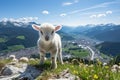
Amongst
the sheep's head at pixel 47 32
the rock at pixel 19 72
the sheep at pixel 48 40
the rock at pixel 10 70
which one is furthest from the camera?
the sheep at pixel 48 40

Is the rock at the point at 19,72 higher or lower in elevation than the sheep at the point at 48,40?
lower

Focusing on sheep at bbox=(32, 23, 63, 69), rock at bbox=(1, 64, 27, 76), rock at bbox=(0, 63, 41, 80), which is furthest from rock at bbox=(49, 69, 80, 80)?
rock at bbox=(1, 64, 27, 76)

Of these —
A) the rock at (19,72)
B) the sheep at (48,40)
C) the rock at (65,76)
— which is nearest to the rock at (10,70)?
the rock at (19,72)

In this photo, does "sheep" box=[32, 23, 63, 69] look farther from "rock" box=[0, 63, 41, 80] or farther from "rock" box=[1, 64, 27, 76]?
"rock" box=[1, 64, 27, 76]

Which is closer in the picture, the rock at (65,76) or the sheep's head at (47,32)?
the rock at (65,76)

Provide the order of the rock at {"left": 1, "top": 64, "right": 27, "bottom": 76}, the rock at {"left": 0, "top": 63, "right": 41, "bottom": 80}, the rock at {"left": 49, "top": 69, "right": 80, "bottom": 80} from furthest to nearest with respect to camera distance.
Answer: the rock at {"left": 1, "top": 64, "right": 27, "bottom": 76} < the rock at {"left": 0, "top": 63, "right": 41, "bottom": 80} < the rock at {"left": 49, "top": 69, "right": 80, "bottom": 80}

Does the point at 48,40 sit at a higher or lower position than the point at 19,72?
higher

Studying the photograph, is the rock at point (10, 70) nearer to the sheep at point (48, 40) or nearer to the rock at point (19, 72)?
the rock at point (19, 72)

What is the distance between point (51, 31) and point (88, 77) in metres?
5.19

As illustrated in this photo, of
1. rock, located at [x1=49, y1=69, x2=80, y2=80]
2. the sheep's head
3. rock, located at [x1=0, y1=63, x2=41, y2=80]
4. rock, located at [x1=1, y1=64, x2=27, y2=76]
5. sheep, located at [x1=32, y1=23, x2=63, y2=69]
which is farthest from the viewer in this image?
sheep, located at [x1=32, y1=23, x2=63, y2=69]

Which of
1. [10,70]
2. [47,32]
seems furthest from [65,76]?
[10,70]

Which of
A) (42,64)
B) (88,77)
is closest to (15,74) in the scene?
(42,64)

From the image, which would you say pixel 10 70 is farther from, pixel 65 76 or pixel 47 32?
pixel 65 76

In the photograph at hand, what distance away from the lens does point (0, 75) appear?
13.1 metres
